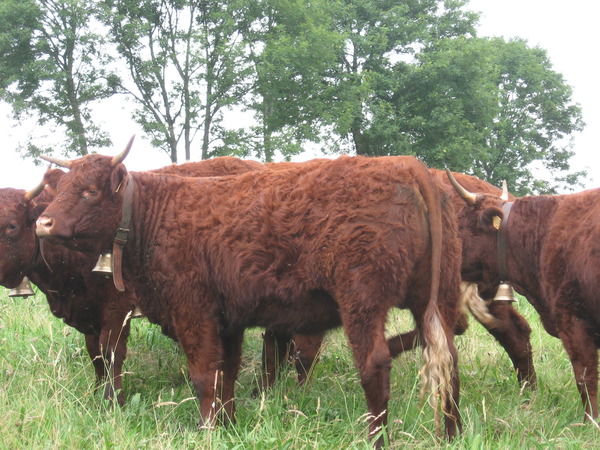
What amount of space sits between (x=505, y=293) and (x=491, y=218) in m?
0.68

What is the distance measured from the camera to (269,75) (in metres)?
28.4

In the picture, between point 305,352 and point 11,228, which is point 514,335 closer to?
point 305,352

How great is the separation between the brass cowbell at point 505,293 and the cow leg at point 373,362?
90.5 inches

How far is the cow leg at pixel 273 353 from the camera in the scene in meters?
5.55

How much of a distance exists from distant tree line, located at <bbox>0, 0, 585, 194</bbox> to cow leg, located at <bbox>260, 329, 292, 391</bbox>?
834 inches

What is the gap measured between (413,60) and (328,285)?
30.1 meters

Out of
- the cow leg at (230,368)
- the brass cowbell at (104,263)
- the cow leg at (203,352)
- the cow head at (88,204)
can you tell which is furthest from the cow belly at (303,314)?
the cow head at (88,204)

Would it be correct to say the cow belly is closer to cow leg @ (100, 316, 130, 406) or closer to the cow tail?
the cow tail

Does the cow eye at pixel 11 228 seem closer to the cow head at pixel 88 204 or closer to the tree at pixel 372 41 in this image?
the cow head at pixel 88 204

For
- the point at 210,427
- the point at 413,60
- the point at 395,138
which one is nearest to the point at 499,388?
the point at 210,427

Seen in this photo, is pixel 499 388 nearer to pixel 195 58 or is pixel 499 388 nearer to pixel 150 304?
pixel 150 304

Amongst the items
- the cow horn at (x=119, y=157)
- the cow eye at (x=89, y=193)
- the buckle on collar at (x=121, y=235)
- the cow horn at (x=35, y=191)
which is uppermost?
the cow horn at (x=119, y=157)

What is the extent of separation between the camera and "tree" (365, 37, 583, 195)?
2933 cm

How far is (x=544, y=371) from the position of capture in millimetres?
6199
